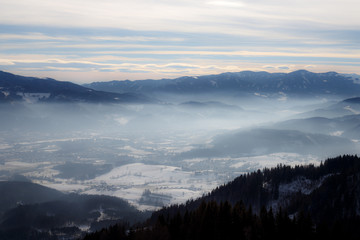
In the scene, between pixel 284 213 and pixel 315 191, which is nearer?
pixel 284 213

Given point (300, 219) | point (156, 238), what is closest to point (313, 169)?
point (300, 219)

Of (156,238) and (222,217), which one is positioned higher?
(222,217)

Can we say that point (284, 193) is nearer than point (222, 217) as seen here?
No

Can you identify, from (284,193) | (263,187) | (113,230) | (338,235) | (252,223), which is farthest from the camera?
(263,187)

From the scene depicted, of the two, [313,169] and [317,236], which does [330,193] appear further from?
[317,236]

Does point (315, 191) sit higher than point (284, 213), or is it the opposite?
point (315, 191)

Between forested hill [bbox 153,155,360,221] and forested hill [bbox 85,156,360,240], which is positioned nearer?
forested hill [bbox 85,156,360,240]

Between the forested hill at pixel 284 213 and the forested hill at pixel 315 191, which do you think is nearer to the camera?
the forested hill at pixel 284 213

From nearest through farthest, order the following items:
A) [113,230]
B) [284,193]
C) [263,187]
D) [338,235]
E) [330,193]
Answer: [338,235] < [113,230] < [330,193] < [284,193] < [263,187]
